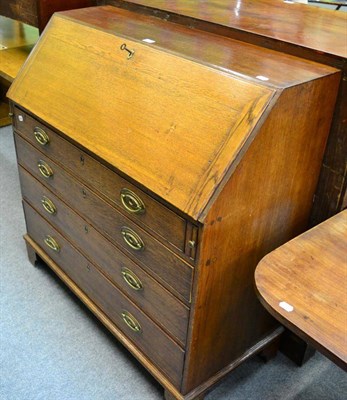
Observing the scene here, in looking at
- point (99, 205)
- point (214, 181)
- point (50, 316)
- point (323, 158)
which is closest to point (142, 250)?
point (99, 205)

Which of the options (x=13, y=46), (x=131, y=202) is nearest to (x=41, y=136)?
(x=131, y=202)

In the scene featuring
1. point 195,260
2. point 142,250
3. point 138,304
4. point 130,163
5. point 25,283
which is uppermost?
point 130,163

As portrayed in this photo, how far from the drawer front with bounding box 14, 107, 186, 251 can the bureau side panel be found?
111 mm

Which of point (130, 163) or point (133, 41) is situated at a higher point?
point (133, 41)

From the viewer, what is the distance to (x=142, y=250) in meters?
1.29

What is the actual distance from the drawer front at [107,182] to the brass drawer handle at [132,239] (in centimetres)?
5

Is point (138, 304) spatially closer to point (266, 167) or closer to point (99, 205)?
point (99, 205)

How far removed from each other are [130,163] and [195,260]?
300mm

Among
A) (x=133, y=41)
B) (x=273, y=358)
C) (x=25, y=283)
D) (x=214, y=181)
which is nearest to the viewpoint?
(x=214, y=181)

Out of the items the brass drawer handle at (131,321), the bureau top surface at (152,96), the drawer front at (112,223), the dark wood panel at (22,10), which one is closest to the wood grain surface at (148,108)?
the bureau top surface at (152,96)

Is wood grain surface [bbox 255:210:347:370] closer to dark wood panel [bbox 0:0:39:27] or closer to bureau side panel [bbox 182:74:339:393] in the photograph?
bureau side panel [bbox 182:74:339:393]

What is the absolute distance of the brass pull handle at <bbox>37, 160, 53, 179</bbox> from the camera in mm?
1628

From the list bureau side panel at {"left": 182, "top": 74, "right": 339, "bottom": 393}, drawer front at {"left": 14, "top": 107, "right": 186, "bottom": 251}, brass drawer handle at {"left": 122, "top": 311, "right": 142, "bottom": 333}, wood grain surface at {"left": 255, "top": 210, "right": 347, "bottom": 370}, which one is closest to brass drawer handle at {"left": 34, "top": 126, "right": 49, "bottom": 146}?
drawer front at {"left": 14, "top": 107, "right": 186, "bottom": 251}

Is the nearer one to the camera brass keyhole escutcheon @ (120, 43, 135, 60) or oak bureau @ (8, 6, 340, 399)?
oak bureau @ (8, 6, 340, 399)
